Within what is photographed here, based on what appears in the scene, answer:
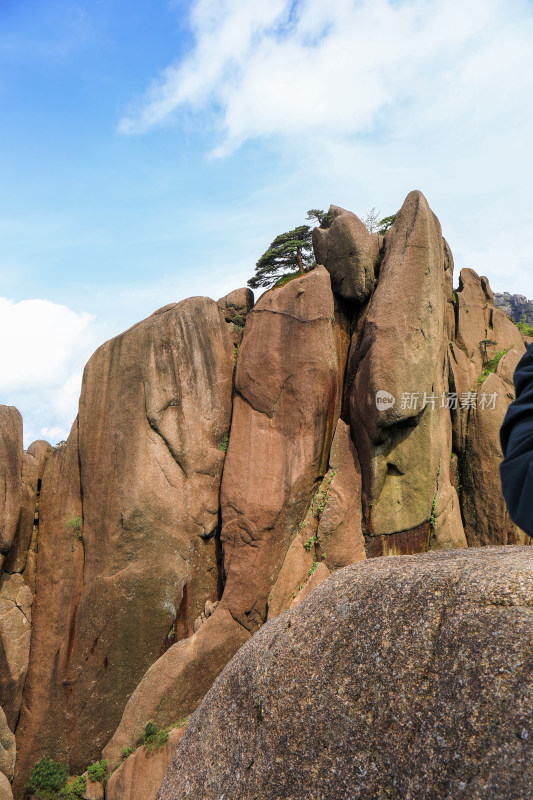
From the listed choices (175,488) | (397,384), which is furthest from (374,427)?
(175,488)

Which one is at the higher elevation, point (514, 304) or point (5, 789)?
point (514, 304)

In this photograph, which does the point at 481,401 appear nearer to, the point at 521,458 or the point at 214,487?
the point at 214,487

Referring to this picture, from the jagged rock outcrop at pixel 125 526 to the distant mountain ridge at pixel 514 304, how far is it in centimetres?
6911

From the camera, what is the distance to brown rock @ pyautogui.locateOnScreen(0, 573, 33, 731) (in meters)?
17.0

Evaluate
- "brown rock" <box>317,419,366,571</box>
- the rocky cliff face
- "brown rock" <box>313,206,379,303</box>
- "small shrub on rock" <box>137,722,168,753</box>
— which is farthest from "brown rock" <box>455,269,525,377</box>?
"small shrub on rock" <box>137,722,168,753</box>

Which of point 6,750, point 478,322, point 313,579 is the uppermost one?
point 478,322

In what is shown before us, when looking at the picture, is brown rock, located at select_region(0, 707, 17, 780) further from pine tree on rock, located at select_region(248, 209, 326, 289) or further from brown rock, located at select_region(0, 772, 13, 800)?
pine tree on rock, located at select_region(248, 209, 326, 289)

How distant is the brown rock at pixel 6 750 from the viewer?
16.3m

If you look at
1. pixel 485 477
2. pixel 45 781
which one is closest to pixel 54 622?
pixel 45 781

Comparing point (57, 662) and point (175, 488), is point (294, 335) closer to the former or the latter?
point (175, 488)

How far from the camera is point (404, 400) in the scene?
18.1 metres

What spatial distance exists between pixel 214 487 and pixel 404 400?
638 cm

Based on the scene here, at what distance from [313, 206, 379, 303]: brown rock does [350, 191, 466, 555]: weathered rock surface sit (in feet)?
1.78

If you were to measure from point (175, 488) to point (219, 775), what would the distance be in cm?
1235
